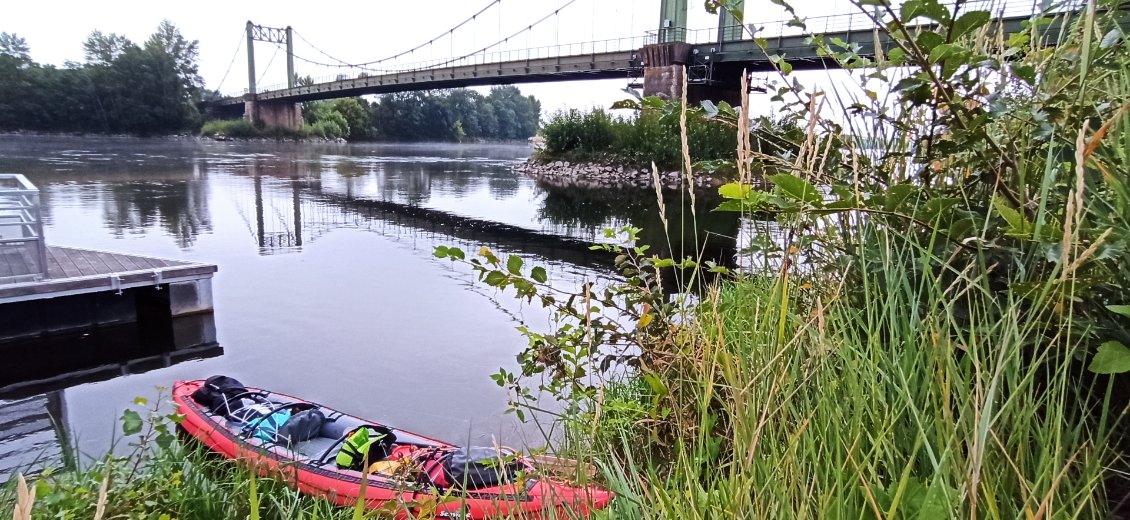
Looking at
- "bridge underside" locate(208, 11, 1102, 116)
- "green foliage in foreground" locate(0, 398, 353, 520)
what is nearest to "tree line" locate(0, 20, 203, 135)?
"bridge underside" locate(208, 11, 1102, 116)

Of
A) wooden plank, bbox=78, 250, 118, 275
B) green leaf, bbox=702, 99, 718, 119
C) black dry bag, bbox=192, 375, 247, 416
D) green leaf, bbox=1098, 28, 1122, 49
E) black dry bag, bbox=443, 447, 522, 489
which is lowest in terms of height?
black dry bag, bbox=192, 375, 247, 416

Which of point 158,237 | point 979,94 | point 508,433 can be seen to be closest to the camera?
point 979,94

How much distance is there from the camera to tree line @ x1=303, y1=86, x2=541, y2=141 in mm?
62500

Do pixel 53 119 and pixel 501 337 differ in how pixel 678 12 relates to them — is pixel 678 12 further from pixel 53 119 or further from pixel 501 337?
pixel 53 119

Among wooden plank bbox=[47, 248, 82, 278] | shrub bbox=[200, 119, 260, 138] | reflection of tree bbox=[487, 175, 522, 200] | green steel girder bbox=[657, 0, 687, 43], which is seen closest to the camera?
wooden plank bbox=[47, 248, 82, 278]

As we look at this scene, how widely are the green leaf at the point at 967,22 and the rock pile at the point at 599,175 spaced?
1905 centimetres

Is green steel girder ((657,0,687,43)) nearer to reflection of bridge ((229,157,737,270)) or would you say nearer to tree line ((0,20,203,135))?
reflection of bridge ((229,157,737,270))

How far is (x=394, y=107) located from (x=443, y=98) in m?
8.69

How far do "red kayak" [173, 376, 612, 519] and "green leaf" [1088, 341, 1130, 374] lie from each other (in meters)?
1.70

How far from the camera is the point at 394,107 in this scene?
7400 centimetres

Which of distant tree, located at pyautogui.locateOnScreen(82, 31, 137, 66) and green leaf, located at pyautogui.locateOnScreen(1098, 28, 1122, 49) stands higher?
distant tree, located at pyautogui.locateOnScreen(82, 31, 137, 66)

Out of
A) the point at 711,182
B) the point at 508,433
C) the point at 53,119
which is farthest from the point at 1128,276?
the point at 53,119

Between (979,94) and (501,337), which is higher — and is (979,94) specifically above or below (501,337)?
above

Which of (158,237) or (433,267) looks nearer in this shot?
(433,267)
